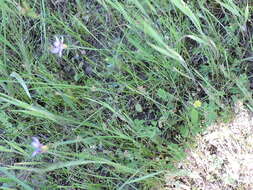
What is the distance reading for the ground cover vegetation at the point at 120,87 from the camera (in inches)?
59.9

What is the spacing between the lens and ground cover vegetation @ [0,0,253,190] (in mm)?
1521

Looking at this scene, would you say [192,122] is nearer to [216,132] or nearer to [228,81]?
[216,132]

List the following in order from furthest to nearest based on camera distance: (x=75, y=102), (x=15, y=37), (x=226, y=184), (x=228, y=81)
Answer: (x=15, y=37)
(x=75, y=102)
(x=228, y=81)
(x=226, y=184)

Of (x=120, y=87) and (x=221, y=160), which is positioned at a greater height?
(x=120, y=87)

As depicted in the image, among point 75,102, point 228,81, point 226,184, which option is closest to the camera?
point 226,184

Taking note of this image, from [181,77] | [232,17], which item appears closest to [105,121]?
[181,77]

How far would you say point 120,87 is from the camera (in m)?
1.64

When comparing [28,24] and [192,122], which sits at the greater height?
[28,24]

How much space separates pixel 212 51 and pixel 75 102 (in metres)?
0.61

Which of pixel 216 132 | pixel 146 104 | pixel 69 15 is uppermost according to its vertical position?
pixel 69 15

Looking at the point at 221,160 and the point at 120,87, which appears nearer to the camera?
the point at 221,160

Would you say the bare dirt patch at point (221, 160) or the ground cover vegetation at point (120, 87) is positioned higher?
the ground cover vegetation at point (120, 87)

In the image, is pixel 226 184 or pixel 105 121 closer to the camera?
pixel 226 184

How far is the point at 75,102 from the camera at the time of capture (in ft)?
5.36
